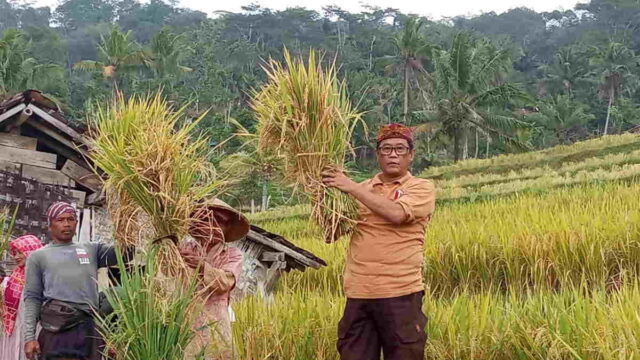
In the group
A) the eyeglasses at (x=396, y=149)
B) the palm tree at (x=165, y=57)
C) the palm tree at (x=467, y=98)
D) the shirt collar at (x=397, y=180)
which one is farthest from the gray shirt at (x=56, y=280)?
the palm tree at (x=165, y=57)

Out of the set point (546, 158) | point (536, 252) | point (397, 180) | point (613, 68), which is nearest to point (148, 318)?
point (397, 180)

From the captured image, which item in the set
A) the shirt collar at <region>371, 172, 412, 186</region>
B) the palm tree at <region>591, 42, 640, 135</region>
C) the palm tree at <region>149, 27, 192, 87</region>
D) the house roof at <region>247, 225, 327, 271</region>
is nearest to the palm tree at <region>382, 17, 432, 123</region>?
the palm tree at <region>591, 42, 640, 135</region>

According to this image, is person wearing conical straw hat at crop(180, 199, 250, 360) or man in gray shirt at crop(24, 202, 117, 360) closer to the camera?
person wearing conical straw hat at crop(180, 199, 250, 360)

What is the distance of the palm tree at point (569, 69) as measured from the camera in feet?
129

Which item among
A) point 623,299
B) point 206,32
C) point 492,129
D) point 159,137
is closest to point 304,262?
point 623,299

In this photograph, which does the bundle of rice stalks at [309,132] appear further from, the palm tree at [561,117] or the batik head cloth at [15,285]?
the palm tree at [561,117]

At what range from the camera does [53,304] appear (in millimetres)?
3334

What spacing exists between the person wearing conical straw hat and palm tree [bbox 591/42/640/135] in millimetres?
34977

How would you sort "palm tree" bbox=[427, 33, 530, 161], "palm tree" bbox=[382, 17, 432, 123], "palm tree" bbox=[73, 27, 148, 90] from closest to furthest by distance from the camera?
"palm tree" bbox=[427, 33, 530, 161], "palm tree" bbox=[382, 17, 432, 123], "palm tree" bbox=[73, 27, 148, 90]

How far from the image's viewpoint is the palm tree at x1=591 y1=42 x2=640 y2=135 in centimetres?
3556

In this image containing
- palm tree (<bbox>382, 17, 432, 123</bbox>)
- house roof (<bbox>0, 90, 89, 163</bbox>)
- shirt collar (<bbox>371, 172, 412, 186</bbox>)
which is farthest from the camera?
palm tree (<bbox>382, 17, 432, 123</bbox>)

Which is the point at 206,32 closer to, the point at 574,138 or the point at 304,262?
the point at 574,138

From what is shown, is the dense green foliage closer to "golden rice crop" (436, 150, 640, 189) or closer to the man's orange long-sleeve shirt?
"golden rice crop" (436, 150, 640, 189)

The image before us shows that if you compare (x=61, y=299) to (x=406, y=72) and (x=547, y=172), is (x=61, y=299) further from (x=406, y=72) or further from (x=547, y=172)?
(x=406, y=72)
